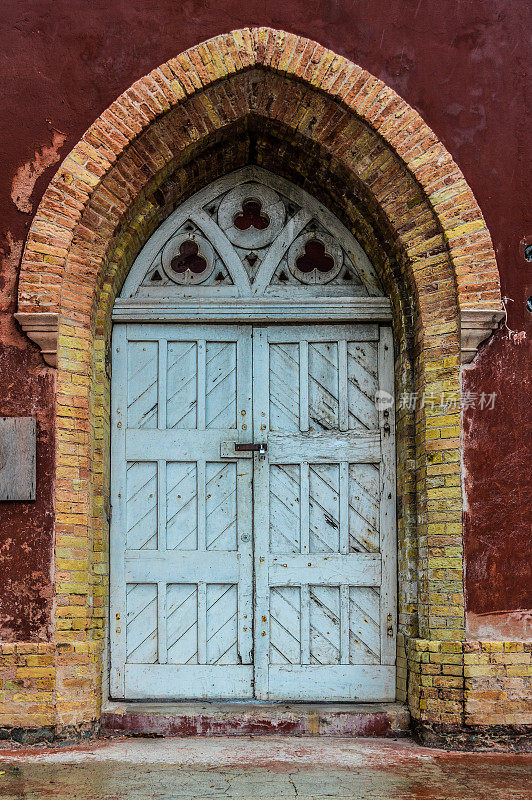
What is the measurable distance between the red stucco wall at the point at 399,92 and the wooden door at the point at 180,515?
73 centimetres

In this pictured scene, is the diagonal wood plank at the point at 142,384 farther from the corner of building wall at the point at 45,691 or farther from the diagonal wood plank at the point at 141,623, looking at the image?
the corner of building wall at the point at 45,691

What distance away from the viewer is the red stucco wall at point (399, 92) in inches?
223

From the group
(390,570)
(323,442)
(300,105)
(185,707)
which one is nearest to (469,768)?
(390,570)

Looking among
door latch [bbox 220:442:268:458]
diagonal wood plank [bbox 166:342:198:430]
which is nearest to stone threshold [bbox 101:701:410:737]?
door latch [bbox 220:442:268:458]

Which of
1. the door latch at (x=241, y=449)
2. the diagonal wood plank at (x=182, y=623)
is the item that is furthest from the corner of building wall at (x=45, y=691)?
the door latch at (x=241, y=449)

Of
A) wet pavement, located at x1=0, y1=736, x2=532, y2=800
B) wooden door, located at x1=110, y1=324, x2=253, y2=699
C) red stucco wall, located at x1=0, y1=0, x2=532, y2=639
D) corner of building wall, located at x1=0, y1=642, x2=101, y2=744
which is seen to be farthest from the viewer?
wooden door, located at x1=110, y1=324, x2=253, y2=699

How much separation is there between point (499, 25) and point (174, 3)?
2211 millimetres

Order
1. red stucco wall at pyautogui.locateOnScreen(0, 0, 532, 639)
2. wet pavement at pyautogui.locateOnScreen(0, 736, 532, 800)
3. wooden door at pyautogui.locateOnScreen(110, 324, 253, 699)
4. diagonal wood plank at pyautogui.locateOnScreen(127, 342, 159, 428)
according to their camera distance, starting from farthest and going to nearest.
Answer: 1. diagonal wood plank at pyautogui.locateOnScreen(127, 342, 159, 428)
2. wooden door at pyautogui.locateOnScreen(110, 324, 253, 699)
3. red stucco wall at pyautogui.locateOnScreen(0, 0, 532, 639)
4. wet pavement at pyautogui.locateOnScreen(0, 736, 532, 800)

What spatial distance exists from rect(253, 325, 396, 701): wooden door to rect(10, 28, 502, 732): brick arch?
291 mm

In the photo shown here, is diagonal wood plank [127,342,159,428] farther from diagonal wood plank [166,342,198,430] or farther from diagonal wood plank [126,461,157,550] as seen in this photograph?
diagonal wood plank [126,461,157,550]

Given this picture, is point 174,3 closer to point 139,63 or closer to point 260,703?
point 139,63

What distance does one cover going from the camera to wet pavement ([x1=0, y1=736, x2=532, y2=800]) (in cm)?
459

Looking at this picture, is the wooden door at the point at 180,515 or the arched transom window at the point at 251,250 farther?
the arched transom window at the point at 251,250

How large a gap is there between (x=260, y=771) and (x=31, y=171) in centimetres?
403
